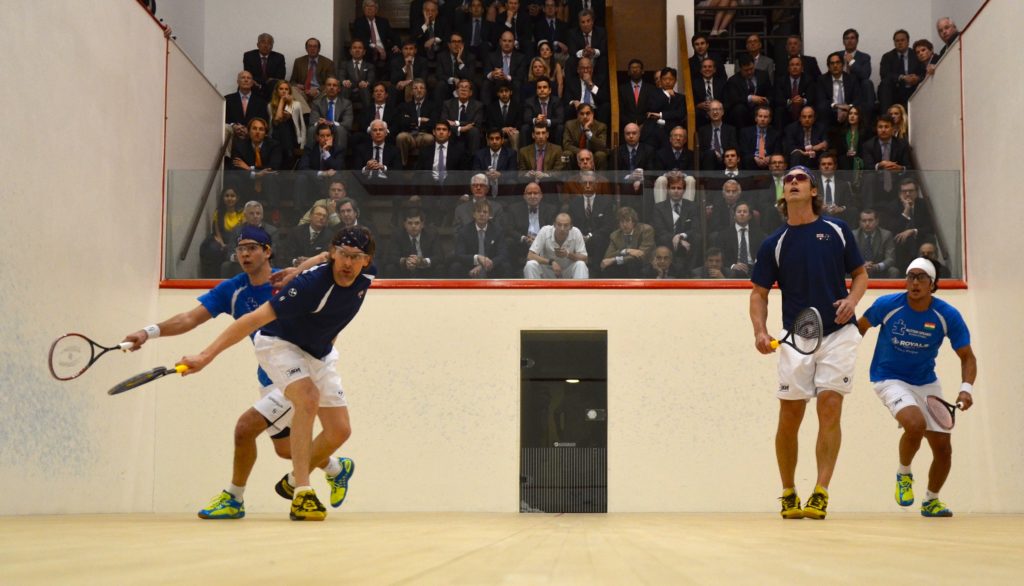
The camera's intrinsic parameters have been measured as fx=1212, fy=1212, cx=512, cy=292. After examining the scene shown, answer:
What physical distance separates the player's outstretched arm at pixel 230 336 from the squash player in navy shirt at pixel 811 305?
216cm

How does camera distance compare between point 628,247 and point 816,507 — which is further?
point 628,247

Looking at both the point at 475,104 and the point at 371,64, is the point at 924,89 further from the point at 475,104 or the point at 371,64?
the point at 371,64

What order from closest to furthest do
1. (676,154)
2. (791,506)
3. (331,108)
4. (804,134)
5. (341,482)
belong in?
(791,506) → (341,482) → (676,154) → (804,134) → (331,108)

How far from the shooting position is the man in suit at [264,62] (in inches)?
516

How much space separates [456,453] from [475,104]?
3.65 metres

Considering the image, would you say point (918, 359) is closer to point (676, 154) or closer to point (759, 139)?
point (676, 154)

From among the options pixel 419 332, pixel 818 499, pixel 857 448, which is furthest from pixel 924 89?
pixel 818 499

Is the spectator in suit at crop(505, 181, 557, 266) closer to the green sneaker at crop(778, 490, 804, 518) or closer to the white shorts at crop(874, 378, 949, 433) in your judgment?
the white shorts at crop(874, 378, 949, 433)

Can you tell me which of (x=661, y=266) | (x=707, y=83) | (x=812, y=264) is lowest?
(x=812, y=264)

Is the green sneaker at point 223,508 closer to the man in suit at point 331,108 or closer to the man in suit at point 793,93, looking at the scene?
the man in suit at point 331,108

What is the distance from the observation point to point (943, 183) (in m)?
9.59

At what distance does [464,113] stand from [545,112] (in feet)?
2.51

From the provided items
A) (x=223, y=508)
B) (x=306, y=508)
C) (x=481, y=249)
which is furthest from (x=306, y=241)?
(x=306, y=508)

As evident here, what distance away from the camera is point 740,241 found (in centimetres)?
932
